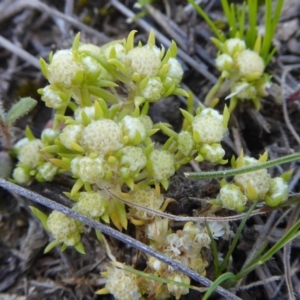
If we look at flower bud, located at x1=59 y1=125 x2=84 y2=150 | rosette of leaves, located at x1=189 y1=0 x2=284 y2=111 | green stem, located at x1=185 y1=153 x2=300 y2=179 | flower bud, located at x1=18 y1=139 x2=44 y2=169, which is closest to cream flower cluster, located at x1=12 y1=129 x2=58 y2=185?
flower bud, located at x1=18 y1=139 x2=44 y2=169

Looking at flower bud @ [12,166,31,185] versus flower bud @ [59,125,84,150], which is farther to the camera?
flower bud @ [12,166,31,185]

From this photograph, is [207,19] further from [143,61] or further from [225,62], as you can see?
[143,61]

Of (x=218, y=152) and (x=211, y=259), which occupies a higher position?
(x=218, y=152)

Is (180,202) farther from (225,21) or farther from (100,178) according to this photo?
(225,21)

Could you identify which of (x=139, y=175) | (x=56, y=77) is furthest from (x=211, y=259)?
(x=56, y=77)

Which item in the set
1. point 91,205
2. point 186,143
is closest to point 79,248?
point 91,205

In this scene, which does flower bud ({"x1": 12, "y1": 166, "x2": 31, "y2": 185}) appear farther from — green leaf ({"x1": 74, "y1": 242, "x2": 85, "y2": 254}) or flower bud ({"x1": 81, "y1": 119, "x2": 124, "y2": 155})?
flower bud ({"x1": 81, "y1": 119, "x2": 124, "y2": 155})

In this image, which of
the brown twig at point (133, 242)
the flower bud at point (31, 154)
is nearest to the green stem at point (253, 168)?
the brown twig at point (133, 242)
